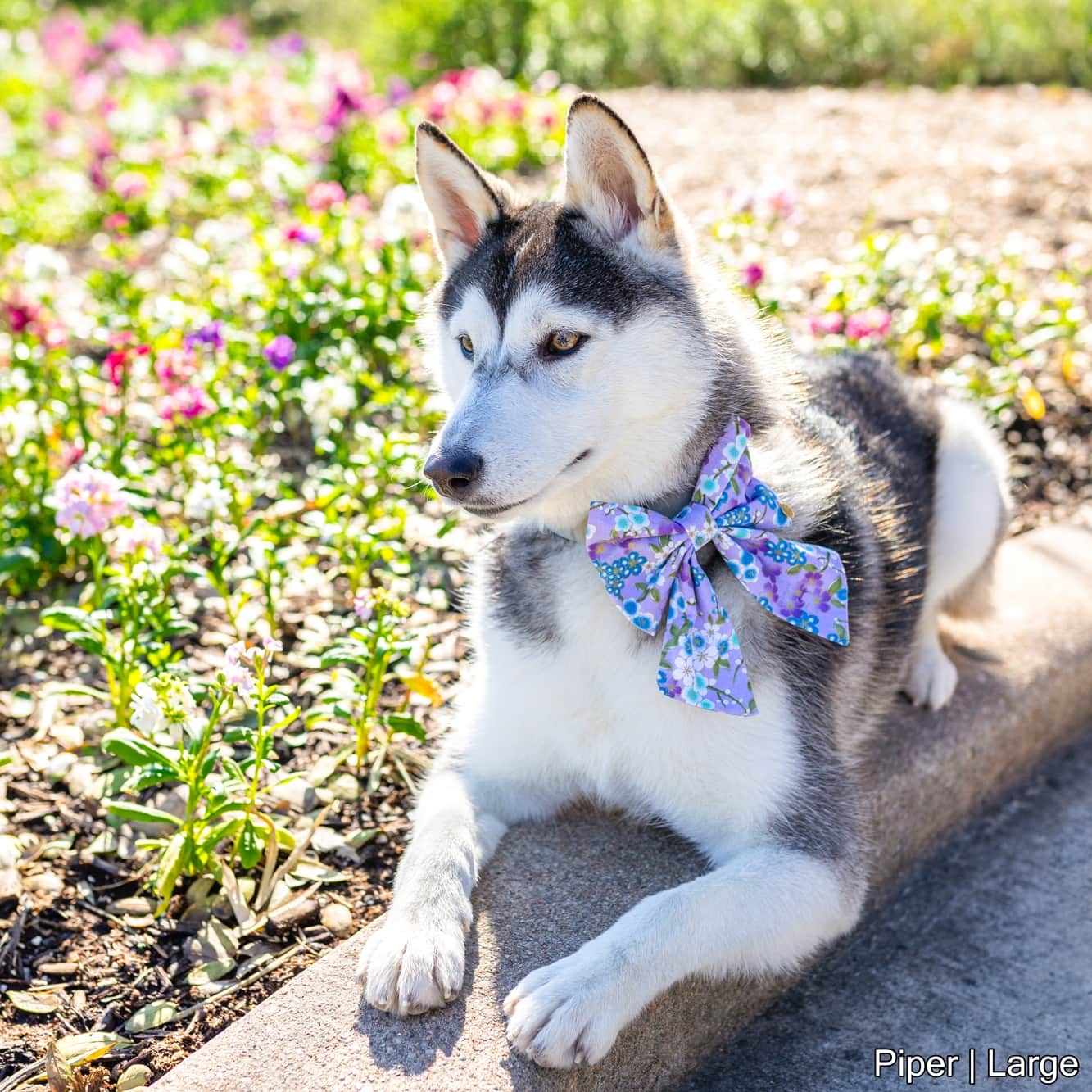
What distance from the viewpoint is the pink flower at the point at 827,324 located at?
15.3ft

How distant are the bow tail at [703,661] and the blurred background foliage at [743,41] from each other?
7.91 meters

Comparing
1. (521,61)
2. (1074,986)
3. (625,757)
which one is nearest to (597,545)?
(625,757)

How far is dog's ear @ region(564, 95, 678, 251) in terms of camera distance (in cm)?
256

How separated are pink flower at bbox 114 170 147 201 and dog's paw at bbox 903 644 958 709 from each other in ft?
14.4

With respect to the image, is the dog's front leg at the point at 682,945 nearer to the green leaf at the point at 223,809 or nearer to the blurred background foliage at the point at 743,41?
the green leaf at the point at 223,809

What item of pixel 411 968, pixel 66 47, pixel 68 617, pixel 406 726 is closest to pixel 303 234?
pixel 68 617

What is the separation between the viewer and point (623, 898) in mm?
2707

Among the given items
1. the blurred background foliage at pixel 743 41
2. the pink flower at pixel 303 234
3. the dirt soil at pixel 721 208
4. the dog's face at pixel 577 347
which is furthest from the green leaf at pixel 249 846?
the blurred background foliage at pixel 743 41

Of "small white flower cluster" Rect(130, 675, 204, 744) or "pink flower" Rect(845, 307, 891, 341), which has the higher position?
"pink flower" Rect(845, 307, 891, 341)

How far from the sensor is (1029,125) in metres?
7.86

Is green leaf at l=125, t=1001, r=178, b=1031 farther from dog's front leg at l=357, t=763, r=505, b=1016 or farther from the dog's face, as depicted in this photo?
the dog's face

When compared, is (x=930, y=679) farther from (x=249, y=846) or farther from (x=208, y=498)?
(x=208, y=498)

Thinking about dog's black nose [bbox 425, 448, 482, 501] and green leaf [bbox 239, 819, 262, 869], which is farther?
green leaf [bbox 239, 819, 262, 869]

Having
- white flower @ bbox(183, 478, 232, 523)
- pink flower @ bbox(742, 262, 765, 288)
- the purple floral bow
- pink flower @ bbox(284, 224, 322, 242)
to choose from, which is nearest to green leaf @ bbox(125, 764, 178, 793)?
white flower @ bbox(183, 478, 232, 523)
